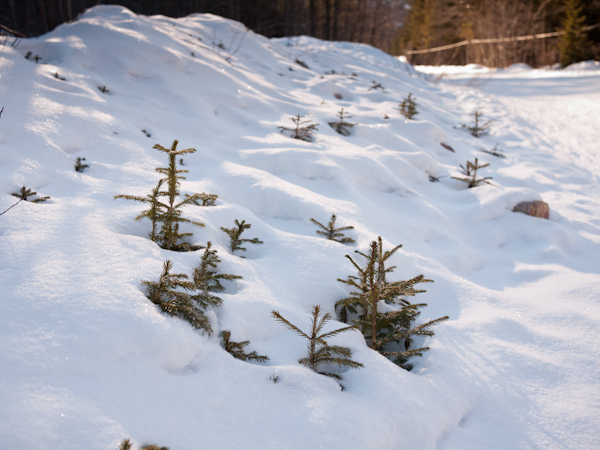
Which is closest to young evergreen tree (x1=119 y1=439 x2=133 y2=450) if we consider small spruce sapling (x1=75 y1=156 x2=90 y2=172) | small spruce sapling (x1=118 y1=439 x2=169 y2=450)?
small spruce sapling (x1=118 y1=439 x2=169 y2=450)

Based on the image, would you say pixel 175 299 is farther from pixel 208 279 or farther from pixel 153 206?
pixel 153 206

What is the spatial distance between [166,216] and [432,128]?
571 centimetres

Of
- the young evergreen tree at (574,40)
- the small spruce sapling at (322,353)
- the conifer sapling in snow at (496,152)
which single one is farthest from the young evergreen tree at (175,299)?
the young evergreen tree at (574,40)

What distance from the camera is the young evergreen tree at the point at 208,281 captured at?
1897 mm

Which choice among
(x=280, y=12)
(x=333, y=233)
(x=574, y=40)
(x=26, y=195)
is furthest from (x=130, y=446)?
(x=574, y=40)

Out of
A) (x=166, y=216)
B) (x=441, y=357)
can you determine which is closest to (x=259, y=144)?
(x=166, y=216)

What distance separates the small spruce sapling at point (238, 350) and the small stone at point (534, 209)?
3.79m

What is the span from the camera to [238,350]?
5.89 feet

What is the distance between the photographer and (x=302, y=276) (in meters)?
2.53

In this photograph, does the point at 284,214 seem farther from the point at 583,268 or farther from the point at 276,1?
the point at 276,1

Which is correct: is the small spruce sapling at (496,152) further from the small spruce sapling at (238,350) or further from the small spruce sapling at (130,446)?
the small spruce sapling at (130,446)

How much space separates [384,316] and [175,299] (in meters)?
1.15

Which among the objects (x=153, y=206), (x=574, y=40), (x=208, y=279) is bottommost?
(x=208, y=279)

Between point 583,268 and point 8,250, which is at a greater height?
point 8,250
